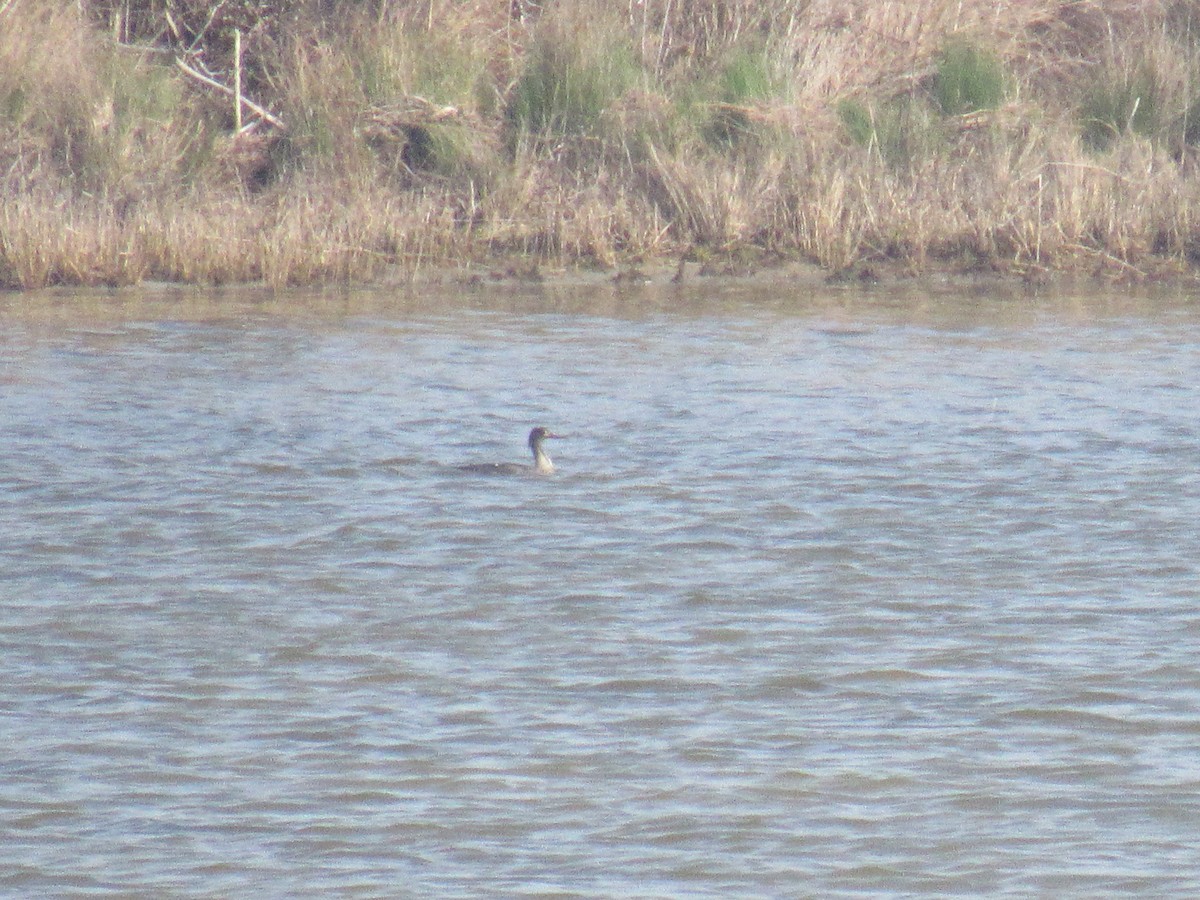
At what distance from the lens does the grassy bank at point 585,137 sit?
49.2 feet

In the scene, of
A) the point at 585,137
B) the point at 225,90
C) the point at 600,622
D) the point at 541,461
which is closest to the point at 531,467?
the point at 541,461

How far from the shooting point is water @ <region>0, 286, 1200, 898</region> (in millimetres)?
4910

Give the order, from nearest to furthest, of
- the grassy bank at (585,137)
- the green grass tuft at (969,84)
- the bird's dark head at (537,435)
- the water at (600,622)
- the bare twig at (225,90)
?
the water at (600,622) < the bird's dark head at (537,435) < the grassy bank at (585,137) < the bare twig at (225,90) < the green grass tuft at (969,84)

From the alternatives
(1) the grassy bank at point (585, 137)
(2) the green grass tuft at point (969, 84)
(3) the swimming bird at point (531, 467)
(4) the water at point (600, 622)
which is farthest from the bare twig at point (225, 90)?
(3) the swimming bird at point (531, 467)

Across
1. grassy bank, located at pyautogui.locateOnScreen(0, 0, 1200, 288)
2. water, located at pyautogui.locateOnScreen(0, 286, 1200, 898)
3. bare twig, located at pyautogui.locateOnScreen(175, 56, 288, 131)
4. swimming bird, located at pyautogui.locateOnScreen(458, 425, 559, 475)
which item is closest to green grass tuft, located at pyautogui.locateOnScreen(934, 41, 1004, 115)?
grassy bank, located at pyautogui.locateOnScreen(0, 0, 1200, 288)

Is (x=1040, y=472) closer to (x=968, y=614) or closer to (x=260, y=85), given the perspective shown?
(x=968, y=614)

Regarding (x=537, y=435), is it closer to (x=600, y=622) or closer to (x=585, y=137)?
(x=600, y=622)

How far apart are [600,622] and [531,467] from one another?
260 centimetres

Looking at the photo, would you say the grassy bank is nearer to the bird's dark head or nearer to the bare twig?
the bare twig

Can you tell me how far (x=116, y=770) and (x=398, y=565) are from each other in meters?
2.35

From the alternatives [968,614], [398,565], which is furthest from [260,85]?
[968,614]

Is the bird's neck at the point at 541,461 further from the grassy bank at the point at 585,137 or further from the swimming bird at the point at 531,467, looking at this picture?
the grassy bank at the point at 585,137

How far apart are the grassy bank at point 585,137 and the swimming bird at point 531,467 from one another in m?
5.54

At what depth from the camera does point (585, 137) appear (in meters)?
16.3
